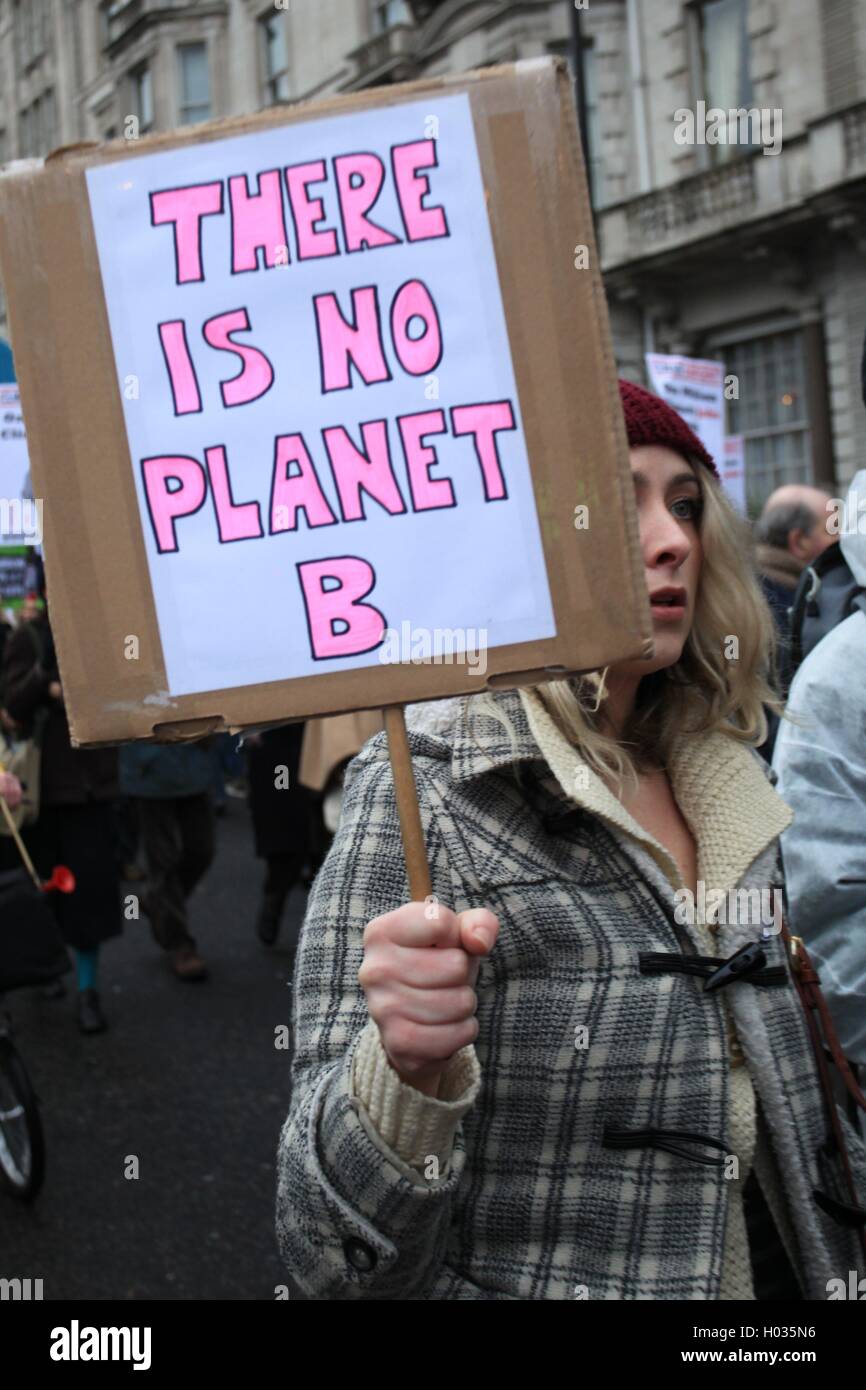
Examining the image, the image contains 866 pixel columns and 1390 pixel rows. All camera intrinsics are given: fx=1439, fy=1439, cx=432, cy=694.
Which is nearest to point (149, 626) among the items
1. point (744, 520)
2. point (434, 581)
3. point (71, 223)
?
point (434, 581)

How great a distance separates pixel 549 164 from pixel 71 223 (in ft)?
1.61

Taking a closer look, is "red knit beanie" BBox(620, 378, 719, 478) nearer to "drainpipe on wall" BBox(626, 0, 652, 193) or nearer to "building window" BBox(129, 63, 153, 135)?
"drainpipe on wall" BBox(626, 0, 652, 193)

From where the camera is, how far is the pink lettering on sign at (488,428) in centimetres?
147

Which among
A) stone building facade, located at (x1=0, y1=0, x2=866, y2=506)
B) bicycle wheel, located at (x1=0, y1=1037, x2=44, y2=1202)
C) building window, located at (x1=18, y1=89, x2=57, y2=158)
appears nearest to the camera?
bicycle wheel, located at (x1=0, y1=1037, x2=44, y2=1202)

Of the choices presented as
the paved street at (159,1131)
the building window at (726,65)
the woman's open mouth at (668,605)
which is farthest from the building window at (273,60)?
the woman's open mouth at (668,605)

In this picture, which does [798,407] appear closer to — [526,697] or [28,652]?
[28,652]

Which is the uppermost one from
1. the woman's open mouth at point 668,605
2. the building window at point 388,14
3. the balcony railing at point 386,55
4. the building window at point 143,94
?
the building window at point 143,94

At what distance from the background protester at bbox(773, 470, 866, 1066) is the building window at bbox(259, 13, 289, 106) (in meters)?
24.0

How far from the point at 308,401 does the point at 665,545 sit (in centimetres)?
55

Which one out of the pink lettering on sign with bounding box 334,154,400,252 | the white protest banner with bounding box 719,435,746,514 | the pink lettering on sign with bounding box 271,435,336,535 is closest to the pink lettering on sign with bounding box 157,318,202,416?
the pink lettering on sign with bounding box 271,435,336,535

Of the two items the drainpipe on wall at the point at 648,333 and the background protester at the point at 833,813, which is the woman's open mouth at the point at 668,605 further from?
the drainpipe on wall at the point at 648,333

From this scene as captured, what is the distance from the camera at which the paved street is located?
395cm

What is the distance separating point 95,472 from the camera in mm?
1482

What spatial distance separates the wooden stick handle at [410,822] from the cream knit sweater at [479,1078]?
15 centimetres
